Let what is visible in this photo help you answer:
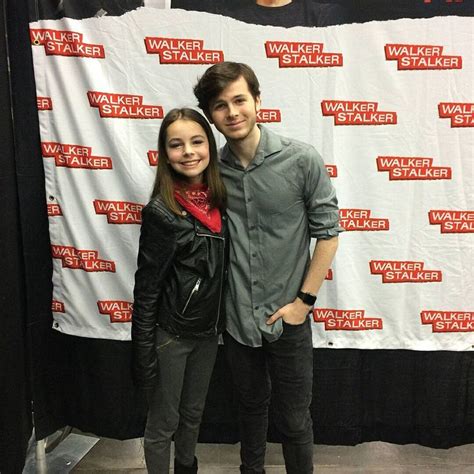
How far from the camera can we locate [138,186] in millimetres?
1802

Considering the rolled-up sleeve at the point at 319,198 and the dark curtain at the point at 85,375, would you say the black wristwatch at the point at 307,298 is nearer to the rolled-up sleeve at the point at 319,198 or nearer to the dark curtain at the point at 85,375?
the rolled-up sleeve at the point at 319,198

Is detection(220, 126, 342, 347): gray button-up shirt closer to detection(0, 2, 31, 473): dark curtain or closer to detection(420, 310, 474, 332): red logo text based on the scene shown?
detection(420, 310, 474, 332): red logo text

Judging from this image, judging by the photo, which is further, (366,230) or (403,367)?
(403,367)

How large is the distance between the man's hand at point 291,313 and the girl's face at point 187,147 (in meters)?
0.48

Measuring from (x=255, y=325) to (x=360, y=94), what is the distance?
3.15 feet

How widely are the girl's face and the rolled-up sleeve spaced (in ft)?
0.98

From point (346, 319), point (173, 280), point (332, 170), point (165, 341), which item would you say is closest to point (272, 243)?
point (173, 280)

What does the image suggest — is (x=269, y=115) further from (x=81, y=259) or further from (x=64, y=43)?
(x=81, y=259)

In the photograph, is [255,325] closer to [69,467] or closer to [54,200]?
[54,200]

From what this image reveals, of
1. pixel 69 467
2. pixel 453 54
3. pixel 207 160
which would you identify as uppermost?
pixel 453 54

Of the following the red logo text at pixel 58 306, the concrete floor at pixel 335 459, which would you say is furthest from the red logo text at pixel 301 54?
the concrete floor at pixel 335 459

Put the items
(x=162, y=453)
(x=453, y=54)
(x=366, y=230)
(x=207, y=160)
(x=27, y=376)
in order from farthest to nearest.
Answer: (x=27, y=376) → (x=366, y=230) → (x=453, y=54) → (x=162, y=453) → (x=207, y=160)

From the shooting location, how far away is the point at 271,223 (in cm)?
133

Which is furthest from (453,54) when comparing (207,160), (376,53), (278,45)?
(207,160)
